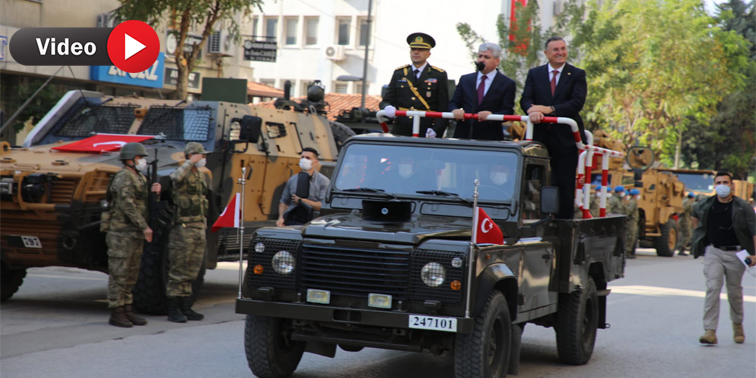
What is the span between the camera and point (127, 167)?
1011cm

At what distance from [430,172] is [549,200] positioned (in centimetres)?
91

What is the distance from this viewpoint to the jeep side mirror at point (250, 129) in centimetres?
1164

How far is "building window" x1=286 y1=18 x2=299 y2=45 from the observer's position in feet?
159

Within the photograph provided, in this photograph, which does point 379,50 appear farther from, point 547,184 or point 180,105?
point 547,184

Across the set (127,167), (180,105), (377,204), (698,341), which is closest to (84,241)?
(127,167)

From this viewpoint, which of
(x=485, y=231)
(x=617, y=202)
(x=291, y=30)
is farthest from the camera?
(x=291, y=30)

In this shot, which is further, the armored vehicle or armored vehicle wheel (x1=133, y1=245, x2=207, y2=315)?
armored vehicle wheel (x1=133, y1=245, x2=207, y2=315)

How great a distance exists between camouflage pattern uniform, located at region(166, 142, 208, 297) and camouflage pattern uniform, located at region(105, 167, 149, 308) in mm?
445

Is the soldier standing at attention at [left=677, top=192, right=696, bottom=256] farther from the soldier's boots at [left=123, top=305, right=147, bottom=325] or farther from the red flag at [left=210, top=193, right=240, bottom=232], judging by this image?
the red flag at [left=210, top=193, right=240, bottom=232]

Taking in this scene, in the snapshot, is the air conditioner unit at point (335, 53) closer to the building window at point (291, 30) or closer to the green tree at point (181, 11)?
the building window at point (291, 30)

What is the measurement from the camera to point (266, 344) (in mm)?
7000

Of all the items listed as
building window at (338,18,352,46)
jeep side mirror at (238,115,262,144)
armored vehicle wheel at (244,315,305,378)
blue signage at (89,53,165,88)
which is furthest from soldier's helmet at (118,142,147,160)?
building window at (338,18,352,46)

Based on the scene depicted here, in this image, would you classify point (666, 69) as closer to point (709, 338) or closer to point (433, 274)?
point (709, 338)

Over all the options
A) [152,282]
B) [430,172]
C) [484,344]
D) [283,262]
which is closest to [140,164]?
[152,282]
